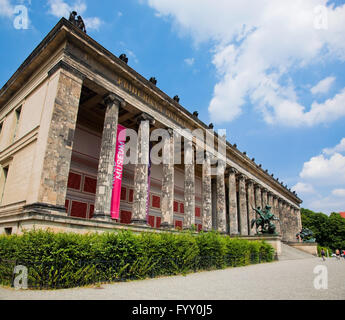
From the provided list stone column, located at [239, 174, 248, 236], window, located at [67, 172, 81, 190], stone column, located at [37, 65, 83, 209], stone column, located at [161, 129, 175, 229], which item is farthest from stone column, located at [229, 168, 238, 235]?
stone column, located at [37, 65, 83, 209]

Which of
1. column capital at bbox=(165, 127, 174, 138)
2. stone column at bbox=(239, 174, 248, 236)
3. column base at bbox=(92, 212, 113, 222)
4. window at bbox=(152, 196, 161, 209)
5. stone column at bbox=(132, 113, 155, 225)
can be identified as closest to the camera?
column base at bbox=(92, 212, 113, 222)

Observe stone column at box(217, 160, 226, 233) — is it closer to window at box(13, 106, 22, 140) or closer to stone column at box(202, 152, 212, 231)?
stone column at box(202, 152, 212, 231)

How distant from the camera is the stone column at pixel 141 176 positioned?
15.7 meters

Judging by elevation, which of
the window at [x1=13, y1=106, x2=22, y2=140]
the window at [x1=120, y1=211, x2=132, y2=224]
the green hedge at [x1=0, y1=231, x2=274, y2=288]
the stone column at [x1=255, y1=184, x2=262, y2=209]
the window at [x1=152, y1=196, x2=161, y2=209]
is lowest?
the green hedge at [x1=0, y1=231, x2=274, y2=288]

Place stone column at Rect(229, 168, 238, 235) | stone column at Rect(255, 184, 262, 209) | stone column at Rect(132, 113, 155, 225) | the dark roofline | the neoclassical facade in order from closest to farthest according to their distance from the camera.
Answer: the neoclassical facade < the dark roofline < stone column at Rect(132, 113, 155, 225) < stone column at Rect(229, 168, 238, 235) < stone column at Rect(255, 184, 262, 209)

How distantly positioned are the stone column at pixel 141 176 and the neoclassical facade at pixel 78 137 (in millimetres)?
62

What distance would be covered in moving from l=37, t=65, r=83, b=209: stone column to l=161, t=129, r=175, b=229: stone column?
7.98m

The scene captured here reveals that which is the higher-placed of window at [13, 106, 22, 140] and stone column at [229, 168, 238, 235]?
window at [13, 106, 22, 140]

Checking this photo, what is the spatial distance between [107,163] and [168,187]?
19.8 ft

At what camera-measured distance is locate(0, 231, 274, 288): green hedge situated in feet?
23.7

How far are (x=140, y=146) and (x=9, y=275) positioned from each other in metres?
10.9

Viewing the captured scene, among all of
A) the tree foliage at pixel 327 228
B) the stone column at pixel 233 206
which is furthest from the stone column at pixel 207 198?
the tree foliage at pixel 327 228
